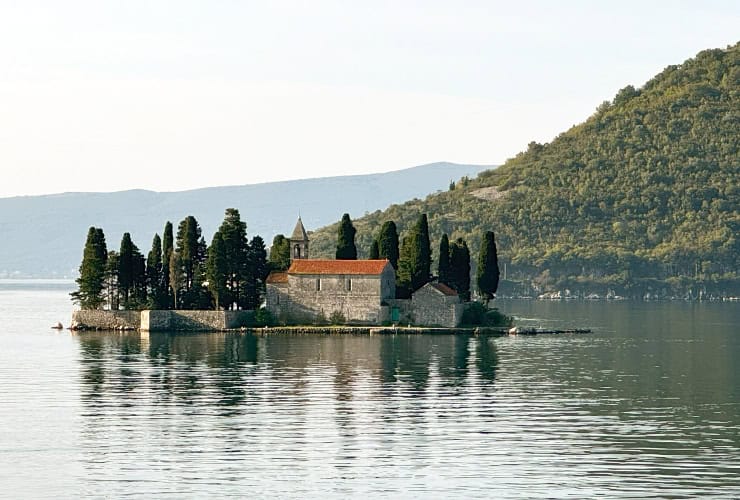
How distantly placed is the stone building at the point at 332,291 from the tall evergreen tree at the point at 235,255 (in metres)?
3.15

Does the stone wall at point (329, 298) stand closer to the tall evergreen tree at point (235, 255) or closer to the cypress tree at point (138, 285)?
the tall evergreen tree at point (235, 255)

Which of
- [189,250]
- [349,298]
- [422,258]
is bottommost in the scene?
[349,298]

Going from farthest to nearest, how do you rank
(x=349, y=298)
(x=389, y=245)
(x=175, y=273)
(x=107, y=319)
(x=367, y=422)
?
(x=389, y=245)
(x=107, y=319)
(x=175, y=273)
(x=349, y=298)
(x=367, y=422)

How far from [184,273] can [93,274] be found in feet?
28.5

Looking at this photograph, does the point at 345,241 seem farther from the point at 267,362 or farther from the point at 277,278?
A: the point at 267,362

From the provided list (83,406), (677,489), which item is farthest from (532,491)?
(83,406)

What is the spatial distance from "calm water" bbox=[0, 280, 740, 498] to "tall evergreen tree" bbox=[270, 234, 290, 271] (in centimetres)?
2537

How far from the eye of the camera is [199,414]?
250 ft

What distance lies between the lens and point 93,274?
146625mm

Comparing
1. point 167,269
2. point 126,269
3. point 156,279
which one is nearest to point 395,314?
point 167,269

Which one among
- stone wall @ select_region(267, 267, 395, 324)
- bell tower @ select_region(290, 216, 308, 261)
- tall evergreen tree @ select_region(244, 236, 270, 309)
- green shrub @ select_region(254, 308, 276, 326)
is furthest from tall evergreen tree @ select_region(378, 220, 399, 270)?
green shrub @ select_region(254, 308, 276, 326)

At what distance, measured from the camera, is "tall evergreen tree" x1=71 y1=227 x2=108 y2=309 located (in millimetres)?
147000

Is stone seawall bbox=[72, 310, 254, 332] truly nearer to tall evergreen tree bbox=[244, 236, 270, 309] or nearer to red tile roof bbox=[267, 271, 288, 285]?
tall evergreen tree bbox=[244, 236, 270, 309]

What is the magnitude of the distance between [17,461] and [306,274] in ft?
258
